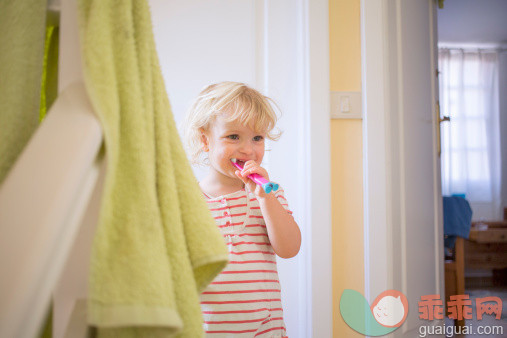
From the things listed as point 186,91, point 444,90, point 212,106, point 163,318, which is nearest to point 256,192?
point 212,106

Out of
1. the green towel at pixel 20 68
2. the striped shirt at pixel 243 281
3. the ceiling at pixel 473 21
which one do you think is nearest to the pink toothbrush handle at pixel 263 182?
the striped shirt at pixel 243 281

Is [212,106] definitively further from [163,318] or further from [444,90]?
[444,90]

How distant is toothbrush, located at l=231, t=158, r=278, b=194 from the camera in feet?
2.59

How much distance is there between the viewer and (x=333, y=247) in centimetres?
129

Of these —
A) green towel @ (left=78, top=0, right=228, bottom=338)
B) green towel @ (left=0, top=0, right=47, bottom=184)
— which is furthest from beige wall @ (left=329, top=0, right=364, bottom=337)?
green towel @ (left=0, top=0, right=47, bottom=184)

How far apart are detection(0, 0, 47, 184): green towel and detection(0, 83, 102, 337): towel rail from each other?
9cm

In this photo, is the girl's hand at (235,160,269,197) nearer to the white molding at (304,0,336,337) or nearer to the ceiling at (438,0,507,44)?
the white molding at (304,0,336,337)

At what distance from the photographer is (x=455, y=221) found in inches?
89.6

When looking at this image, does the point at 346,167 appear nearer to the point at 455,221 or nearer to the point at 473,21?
the point at 455,221

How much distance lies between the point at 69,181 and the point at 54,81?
268 mm

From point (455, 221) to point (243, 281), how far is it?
6.17 feet

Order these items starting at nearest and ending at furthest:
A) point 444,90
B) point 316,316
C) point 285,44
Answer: point 316,316, point 285,44, point 444,90

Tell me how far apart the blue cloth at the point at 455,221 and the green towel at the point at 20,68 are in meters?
2.38

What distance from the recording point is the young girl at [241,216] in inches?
33.9
